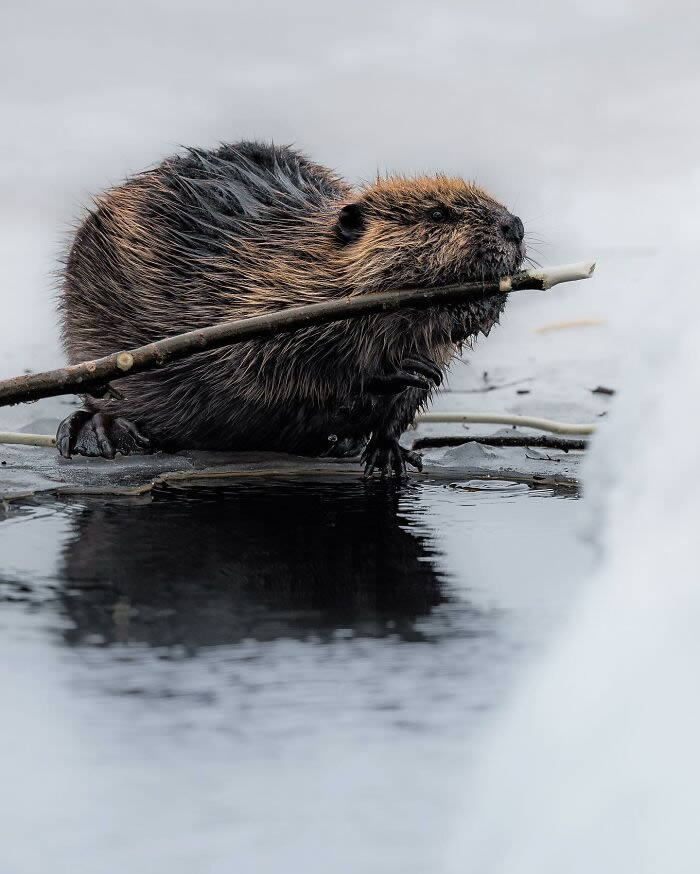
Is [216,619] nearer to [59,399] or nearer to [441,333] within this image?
[441,333]

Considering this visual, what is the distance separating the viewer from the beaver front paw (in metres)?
3.28

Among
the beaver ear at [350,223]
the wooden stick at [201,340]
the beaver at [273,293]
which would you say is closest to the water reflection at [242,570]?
the wooden stick at [201,340]

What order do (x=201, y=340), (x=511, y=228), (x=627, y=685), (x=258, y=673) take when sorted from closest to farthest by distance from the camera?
(x=627, y=685) → (x=258, y=673) → (x=201, y=340) → (x=511, y=228)

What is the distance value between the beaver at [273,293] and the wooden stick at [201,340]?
47cm

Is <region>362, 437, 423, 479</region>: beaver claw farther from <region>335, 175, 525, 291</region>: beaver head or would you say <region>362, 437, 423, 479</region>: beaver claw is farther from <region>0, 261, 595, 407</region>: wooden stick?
<region>0, 261, 595, 407</region>: wooden stick

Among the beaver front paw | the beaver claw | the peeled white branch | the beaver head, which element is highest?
the beaver head

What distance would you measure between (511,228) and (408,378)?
1.58 feet

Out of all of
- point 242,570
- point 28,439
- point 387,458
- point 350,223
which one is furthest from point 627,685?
point 28,439

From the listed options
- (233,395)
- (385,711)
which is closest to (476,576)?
(385,711)

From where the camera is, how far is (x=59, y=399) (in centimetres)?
497

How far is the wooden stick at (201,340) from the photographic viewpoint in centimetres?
252

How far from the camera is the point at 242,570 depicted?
2090mm

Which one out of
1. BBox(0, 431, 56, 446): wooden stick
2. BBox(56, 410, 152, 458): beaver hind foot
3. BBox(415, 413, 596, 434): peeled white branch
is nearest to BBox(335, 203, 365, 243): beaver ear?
BBox(415, 413, 596, 434): peeled white branch

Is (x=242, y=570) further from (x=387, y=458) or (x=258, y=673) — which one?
(x=387, y=458)
